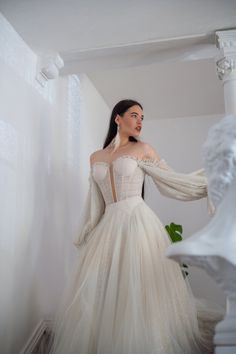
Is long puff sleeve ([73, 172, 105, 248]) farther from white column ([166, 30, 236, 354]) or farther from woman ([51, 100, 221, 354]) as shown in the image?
white column ([166, 30, 236, 354])

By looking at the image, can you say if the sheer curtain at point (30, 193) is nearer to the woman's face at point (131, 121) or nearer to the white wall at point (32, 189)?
the white wall at point (32, 189)

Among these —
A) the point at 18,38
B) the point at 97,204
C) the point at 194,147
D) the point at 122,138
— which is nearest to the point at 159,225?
the point at 97,204

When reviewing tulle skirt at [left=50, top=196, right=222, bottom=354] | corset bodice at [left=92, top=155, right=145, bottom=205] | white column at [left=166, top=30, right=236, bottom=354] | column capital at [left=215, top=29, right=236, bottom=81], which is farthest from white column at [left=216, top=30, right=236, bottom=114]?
white column at [left=166, top=30, right=236, bottom=354]

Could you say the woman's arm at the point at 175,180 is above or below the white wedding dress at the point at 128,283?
above

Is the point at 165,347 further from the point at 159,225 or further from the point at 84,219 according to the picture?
the point at 84,219

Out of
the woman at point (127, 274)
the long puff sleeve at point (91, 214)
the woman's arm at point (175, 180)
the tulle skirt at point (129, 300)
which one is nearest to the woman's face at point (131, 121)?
the woman at point (127, 274)

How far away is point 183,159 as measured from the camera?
4379 millimetres

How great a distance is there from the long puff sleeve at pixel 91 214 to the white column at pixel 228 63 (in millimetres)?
984

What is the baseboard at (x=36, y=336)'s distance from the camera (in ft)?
7.29

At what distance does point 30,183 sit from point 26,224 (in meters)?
0.27

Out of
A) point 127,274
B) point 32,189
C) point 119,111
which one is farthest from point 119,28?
point 127,274

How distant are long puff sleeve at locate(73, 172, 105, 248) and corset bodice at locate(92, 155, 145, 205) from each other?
0.07 metres

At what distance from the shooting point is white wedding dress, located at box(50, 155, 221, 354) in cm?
172

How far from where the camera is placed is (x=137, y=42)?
252 cm
